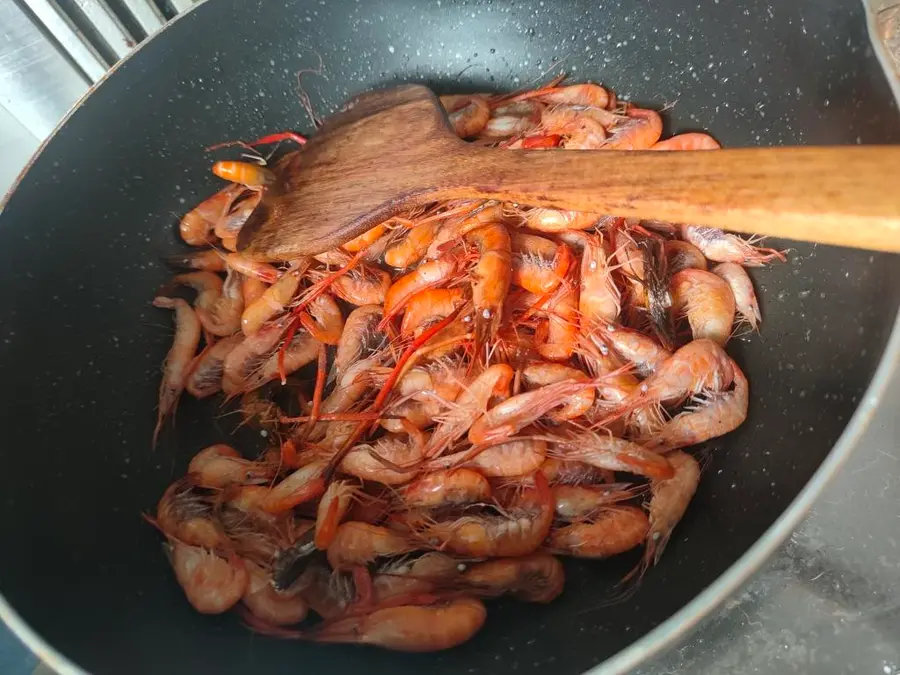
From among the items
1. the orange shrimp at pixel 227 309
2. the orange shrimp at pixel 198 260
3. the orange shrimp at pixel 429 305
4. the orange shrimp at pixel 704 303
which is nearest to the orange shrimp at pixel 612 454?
the orange shrimp at pixel 704 303

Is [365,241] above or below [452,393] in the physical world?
above

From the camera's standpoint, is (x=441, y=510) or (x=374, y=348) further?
(x=374, y=348)

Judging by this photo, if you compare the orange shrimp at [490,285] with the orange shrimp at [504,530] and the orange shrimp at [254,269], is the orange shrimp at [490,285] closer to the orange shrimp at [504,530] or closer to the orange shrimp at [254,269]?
the orange shrimp at [504,530]

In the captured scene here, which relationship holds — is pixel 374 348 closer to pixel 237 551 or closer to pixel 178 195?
pixel 237 551

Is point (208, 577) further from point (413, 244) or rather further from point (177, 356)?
point (413, 244)

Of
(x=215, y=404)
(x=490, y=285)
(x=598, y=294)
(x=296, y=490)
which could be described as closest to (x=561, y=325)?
(x=598, y=294)

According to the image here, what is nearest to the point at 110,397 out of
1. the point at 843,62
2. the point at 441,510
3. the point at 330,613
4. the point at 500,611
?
the point at 330,613
